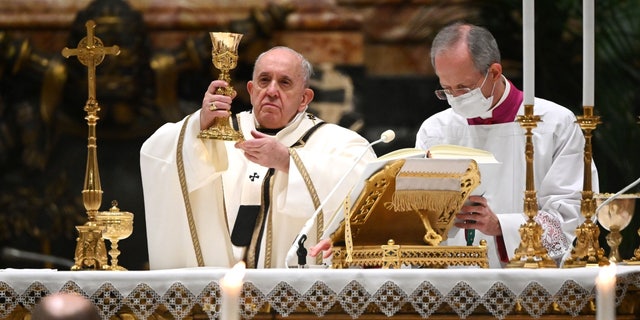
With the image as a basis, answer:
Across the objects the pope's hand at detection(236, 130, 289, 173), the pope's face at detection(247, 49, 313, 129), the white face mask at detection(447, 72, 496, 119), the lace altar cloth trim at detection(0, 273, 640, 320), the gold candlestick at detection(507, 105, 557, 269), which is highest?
the pope's face at detection(247, 49, 313, 129)

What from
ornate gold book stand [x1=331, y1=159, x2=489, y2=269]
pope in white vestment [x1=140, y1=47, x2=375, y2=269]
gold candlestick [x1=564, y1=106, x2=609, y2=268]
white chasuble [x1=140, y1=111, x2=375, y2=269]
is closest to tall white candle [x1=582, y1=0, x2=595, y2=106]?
gold candlestick [x1=564, y1=106, x2=609, y2=268]

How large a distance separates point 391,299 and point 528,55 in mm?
993

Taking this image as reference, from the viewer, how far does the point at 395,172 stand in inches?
170

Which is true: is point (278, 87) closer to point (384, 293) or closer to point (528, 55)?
point (528, 55)

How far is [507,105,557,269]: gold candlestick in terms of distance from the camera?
4.22 m

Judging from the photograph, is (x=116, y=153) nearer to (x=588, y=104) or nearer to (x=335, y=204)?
(x=335, y=204)

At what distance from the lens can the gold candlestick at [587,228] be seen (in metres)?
4.32

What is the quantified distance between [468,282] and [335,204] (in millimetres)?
1505

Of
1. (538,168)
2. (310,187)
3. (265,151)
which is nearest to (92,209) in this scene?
(265,151)

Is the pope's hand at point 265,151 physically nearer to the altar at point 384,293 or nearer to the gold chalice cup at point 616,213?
the altar at point 384,293

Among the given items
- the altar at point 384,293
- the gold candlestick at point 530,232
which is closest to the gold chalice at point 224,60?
the altar at point 384,293

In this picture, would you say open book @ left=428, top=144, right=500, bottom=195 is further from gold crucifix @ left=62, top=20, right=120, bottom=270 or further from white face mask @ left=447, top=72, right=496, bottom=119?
gold crucifix @ left=62, top=20, right=120, bottom=270

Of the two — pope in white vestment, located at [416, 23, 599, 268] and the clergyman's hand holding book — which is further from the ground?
pope in white vestment, located at [416, 23, 599, 268]

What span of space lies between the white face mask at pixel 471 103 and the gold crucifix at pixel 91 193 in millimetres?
1529
